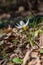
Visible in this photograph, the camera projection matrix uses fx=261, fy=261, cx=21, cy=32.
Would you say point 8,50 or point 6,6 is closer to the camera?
point 8,50

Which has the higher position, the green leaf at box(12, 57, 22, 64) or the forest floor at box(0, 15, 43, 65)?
the forest floor at box(0, 15, 43, 65)

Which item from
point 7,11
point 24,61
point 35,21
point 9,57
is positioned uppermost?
point 7,11

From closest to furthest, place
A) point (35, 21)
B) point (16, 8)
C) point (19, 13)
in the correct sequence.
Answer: point (35, 21) → point (19, 13) → point (16, 8)

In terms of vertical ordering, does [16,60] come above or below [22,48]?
below

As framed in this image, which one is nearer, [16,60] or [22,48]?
[16,60]

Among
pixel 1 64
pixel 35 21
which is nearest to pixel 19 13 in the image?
pixel 35 21

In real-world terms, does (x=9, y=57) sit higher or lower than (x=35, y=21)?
lower

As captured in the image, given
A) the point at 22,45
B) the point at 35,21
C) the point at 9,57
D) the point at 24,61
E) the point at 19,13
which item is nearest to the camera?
the point at 24,61

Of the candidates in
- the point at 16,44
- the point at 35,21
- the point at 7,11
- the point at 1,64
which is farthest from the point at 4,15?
the point at 1,64

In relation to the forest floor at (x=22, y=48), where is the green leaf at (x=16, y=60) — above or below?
below

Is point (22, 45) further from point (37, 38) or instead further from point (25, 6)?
point (25, 6)
